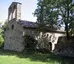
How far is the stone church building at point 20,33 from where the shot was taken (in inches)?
1202

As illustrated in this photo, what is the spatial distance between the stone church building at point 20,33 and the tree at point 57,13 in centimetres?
449

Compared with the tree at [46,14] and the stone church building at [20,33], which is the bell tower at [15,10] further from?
the tree at [46,14]

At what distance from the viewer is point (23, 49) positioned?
29516 mm

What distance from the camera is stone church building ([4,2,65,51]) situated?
100ft

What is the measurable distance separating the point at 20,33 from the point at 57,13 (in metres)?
9.17

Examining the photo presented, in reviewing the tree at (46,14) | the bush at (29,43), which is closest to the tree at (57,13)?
the tree at (46,14)

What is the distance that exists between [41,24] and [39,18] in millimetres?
1232

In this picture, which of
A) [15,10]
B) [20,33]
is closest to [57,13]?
[20,33]

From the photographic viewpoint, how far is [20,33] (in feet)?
101

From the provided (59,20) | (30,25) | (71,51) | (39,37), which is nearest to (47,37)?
(39,37)

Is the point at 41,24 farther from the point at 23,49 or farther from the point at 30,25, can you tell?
the point at 23,49

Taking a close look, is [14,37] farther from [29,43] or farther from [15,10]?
[15,10]

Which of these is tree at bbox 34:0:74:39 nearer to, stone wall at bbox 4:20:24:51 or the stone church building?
the stone church building

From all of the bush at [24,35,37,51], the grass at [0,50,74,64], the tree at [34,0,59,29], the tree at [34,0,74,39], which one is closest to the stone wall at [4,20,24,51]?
the bush at [24,35,37,51]
